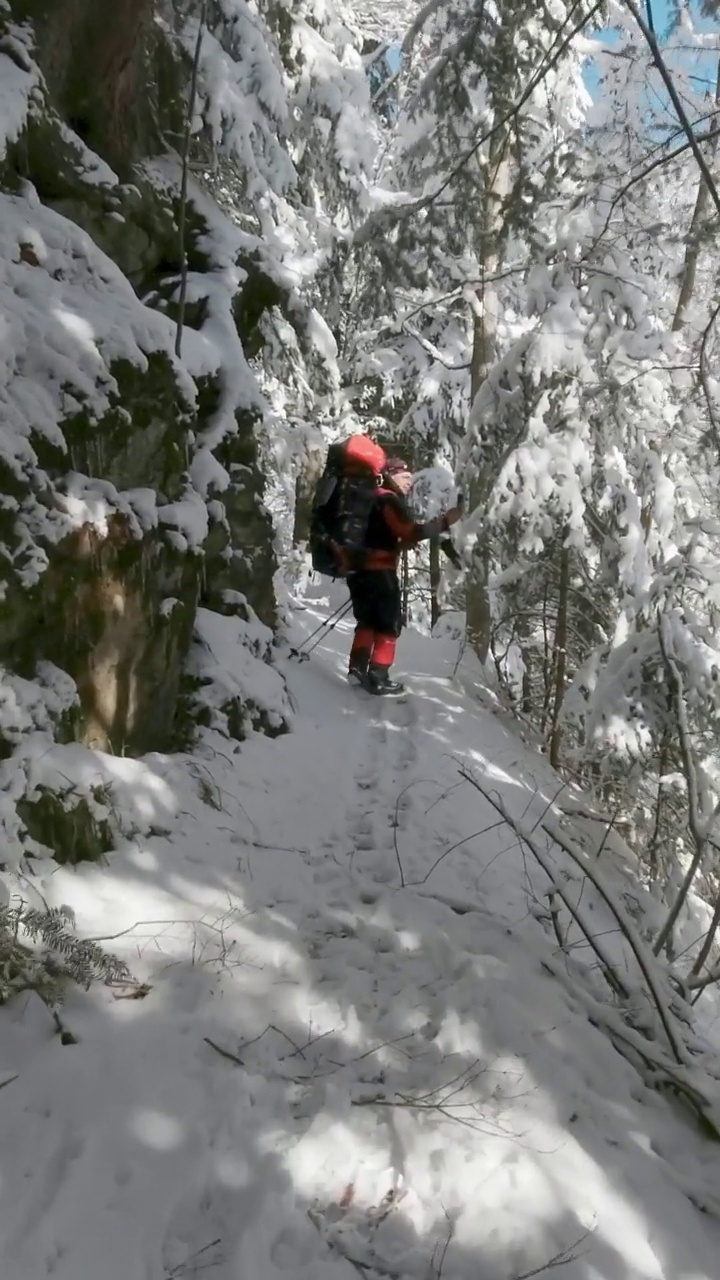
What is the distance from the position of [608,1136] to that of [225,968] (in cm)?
148

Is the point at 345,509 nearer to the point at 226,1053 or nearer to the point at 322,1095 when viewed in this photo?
the point at 226,1053

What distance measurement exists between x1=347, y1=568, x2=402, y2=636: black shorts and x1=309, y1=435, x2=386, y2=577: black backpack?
0.50 ft

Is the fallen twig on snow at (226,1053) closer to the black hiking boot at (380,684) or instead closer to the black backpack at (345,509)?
the black hiking boot at (380,684)

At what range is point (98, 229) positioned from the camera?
5445 mm

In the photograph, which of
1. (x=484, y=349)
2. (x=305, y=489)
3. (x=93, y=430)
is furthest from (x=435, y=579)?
(x=93, y=430)

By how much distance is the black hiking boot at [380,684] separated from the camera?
7488 millimetres

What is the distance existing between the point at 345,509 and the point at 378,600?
0.92 m

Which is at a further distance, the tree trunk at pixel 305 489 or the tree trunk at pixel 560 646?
the tree trunk at pixel 305 489

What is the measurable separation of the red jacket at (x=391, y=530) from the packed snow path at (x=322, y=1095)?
382 cm

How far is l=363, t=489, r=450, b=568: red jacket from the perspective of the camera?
751 centimetres

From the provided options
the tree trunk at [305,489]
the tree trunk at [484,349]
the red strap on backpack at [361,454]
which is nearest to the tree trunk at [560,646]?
the tree trunk at [484,349]

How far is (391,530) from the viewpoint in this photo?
24.9ft

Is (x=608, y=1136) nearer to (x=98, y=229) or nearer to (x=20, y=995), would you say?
(x=20, y=995)

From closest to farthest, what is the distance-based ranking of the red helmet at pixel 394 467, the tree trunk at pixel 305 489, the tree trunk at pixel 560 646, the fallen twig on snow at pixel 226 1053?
the fallen twig on snow at pixel 226 1053, the tree trunk at pixel 560 646, the red helmet at pixel 394 467, the tree trunk at pixel 305 489
